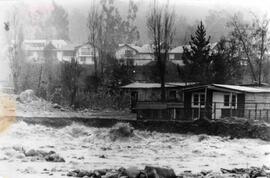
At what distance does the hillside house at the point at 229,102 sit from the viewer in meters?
20.5

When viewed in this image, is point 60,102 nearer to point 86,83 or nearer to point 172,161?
point 86,83

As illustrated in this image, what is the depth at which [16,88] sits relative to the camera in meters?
18.8

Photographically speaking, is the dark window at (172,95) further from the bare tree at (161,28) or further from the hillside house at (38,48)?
the hillside house at (38,48)

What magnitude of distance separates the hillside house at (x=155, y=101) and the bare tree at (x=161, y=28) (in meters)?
1.80

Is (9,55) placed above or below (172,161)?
above

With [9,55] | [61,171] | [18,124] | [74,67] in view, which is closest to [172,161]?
[61,171]

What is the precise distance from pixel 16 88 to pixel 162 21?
20.2 ft

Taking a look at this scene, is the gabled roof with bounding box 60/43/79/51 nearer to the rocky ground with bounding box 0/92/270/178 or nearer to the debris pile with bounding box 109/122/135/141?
the rocky ground with bounding box 0/92/270/178

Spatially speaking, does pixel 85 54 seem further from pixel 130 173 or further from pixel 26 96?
pixel 130 173

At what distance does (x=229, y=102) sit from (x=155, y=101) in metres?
3.47

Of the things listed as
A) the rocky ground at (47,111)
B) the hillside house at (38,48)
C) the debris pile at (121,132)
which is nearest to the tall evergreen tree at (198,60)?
the rocky ground at (47,111)

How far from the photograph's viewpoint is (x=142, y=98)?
25.2 m

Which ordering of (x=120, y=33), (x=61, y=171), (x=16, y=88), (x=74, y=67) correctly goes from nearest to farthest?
(x=61, y=171) < (x=16, y=88) < (x=74, y=67) < (x=120, y=33)

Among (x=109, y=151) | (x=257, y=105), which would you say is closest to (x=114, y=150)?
(x=109, y=151)
